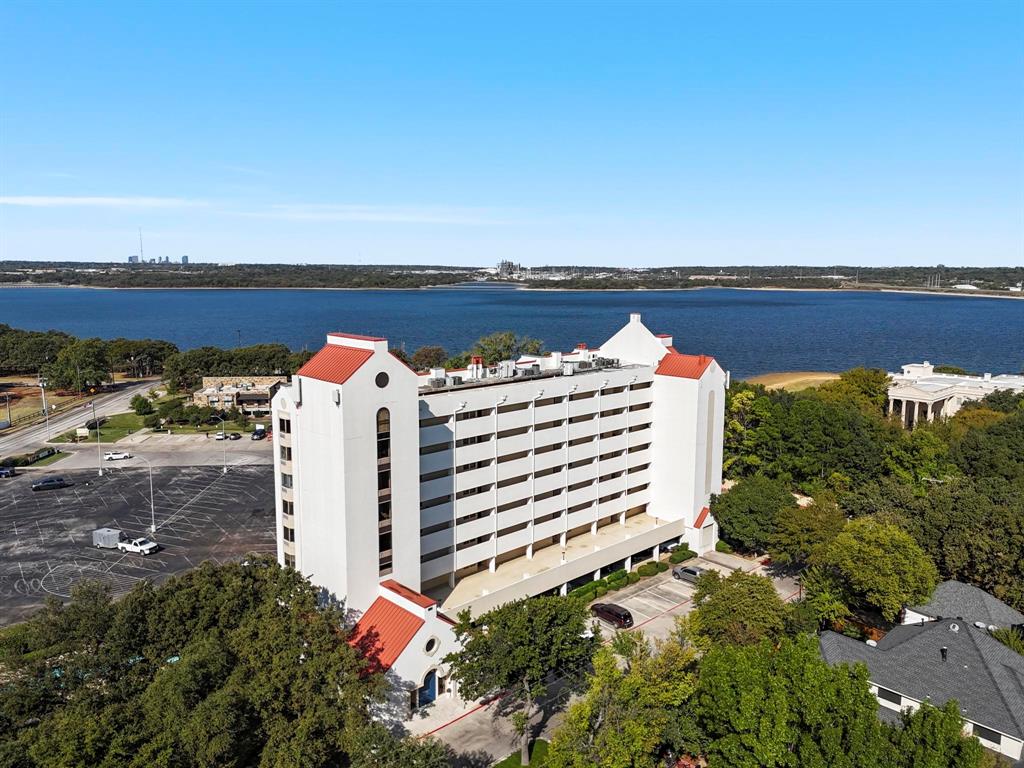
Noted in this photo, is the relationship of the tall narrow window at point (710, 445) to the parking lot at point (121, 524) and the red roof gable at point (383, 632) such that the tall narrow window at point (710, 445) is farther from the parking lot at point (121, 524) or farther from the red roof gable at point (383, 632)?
the parking lot at point (121, 524)

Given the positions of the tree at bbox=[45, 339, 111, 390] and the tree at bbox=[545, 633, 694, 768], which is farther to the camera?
the tree at bbox=[45, 339, 111, 390]

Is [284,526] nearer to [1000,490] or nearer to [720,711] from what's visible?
[720,711]

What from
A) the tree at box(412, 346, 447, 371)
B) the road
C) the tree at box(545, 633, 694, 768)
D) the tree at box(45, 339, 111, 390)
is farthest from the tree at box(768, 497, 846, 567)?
the tree at box(45, 339, 111, 390)

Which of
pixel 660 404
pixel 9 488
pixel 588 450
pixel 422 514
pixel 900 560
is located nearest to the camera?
pixel 900 560

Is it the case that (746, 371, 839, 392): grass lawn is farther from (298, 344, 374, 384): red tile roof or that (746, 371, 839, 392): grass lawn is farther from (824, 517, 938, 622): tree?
(298, 344, 374, 384): red tile roof

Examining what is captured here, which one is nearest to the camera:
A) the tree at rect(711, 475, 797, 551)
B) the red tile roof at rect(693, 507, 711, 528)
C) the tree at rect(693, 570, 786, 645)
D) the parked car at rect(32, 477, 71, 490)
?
the tree at rect(693, 570, 786, 645)

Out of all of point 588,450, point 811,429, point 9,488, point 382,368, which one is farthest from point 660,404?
point 9,488
